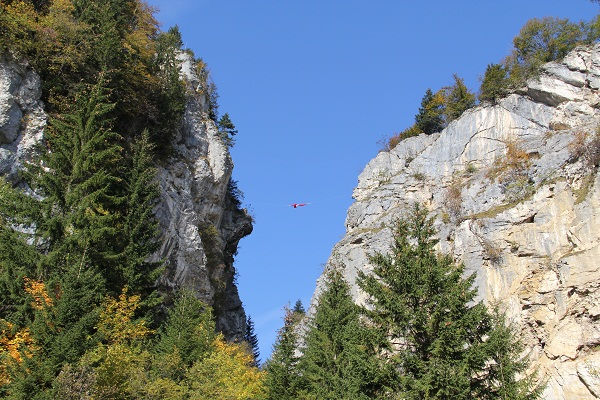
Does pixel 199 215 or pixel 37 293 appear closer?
pixel 37 293

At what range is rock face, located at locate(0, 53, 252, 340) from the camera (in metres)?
26.2

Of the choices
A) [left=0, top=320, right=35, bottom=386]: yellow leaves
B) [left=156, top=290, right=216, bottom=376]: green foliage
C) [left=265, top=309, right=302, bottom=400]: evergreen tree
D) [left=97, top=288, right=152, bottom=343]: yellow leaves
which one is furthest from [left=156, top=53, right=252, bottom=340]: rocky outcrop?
[left=0, top=320, right=35, bottom=386]: yellow leaves

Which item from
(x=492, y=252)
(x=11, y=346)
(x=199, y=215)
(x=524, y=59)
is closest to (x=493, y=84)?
(x=524, y=59)

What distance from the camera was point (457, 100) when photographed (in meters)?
54.2

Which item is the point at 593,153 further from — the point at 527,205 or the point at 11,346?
the point at 11,346

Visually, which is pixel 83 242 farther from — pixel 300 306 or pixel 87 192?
pixel 300 306

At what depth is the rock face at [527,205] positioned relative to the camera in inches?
1211

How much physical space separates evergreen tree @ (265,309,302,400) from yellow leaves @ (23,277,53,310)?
1131 centimetres

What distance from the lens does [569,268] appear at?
32.1 meters

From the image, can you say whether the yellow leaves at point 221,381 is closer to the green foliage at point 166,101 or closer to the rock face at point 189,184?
the rock face at point 189,184

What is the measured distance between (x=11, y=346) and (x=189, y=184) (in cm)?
2150

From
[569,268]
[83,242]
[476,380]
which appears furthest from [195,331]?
[569,268]

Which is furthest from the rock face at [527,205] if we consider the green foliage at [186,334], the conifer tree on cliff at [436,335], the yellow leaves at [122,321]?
the yellow leaves at [122,321]

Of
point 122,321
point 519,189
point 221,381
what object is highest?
point 519,189
